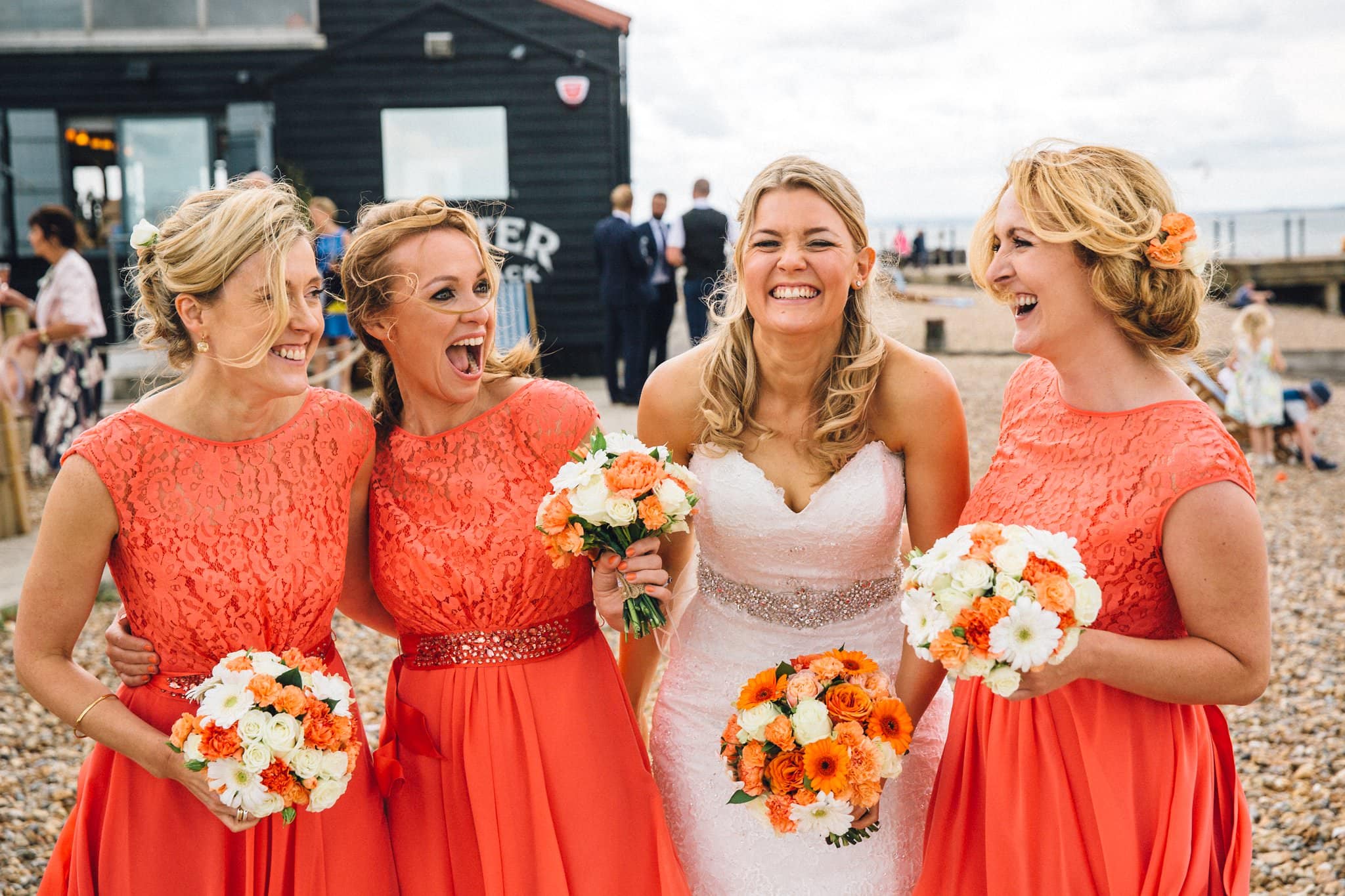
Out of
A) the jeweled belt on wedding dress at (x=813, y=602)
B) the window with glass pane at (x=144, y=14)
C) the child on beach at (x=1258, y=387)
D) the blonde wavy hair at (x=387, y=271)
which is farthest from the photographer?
the window with glass pane at (x=144, y=14)

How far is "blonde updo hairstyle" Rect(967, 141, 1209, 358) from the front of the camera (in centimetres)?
262

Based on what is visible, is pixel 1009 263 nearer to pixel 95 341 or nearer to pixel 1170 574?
pixel 1170 574

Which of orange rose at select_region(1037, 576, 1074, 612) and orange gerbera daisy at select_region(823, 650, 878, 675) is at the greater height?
orange rose at select_region(1037, 576, 1074, 612)

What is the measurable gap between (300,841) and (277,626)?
51 centimetres

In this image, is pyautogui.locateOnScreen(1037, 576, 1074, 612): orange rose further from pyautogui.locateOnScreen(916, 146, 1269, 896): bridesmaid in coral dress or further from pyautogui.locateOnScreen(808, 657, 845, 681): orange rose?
pyautogui.locateOnScreen(808, 657, 845, 681): orange rose

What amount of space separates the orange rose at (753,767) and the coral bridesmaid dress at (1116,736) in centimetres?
55

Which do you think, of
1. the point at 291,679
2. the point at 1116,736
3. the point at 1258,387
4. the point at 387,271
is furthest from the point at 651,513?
the point at 1258,387

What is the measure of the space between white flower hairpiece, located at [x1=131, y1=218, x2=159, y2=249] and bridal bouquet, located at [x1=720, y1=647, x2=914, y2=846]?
1792mm

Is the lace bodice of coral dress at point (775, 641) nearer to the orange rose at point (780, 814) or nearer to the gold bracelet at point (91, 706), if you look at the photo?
the orange rose at point (780, 814)

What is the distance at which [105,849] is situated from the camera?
264 centimetres

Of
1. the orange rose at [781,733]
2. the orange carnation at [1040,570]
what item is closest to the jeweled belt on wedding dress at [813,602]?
the orange rose at [781,733]

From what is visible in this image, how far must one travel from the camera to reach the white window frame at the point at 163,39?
15320 mm

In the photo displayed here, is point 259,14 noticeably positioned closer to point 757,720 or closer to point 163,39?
point 163,39

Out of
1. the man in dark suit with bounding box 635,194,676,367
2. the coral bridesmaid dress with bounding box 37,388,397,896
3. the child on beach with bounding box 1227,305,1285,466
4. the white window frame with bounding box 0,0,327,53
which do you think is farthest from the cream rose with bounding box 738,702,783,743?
the white window frame with bounding box 0,0,327,53
